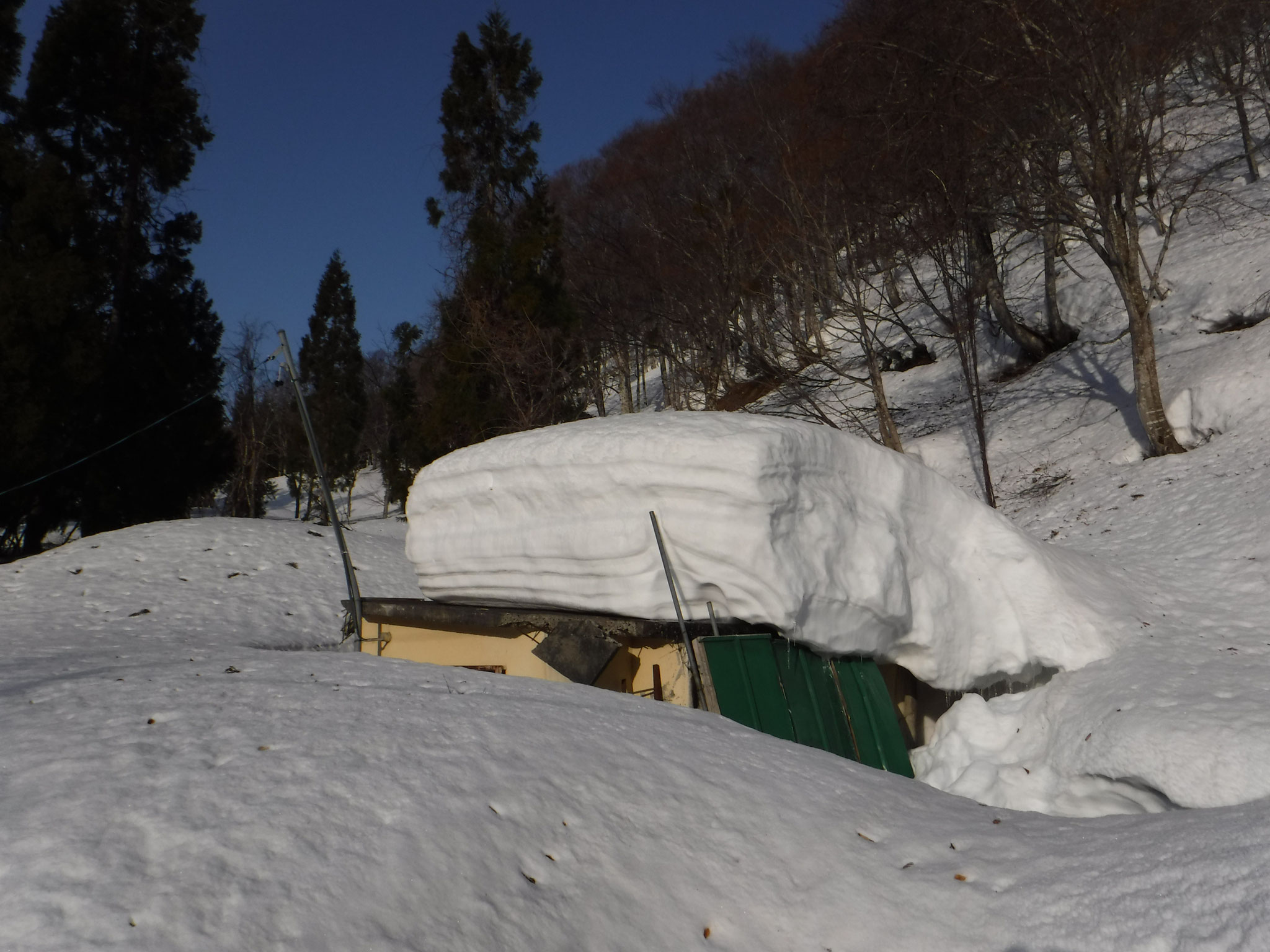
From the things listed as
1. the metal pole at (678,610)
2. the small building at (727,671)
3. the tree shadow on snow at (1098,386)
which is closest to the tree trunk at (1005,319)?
the tree shadow on snow at (1098,386)

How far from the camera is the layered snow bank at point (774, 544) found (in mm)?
6254

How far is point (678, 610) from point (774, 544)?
787 mm

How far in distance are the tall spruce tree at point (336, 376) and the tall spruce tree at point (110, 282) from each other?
1096cm

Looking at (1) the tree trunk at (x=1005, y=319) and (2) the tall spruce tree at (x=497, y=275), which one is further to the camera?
(2) the tall spruce tree at (x=497, y=275)

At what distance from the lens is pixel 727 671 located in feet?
20.2

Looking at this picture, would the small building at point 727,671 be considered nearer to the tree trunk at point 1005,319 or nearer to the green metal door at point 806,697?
the green metal door at point 806,697

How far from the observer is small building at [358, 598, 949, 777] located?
616 cm

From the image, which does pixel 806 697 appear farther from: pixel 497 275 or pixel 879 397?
pixel 497 275

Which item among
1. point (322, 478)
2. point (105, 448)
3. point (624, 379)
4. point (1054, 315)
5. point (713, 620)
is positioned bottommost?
point (713, 620)

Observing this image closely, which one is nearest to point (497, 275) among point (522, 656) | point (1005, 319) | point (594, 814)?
point (1005, 319)

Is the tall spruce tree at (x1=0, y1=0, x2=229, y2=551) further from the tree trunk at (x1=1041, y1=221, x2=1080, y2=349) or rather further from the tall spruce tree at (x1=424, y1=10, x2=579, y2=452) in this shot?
the tree trunk at (x1=1041, y1=221, x2=1080, y2=349)

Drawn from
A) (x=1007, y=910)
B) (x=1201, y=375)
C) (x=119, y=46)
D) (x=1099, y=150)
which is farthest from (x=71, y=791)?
(x=119, y=46)

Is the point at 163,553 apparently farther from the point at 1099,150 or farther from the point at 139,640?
the point at 1099,150

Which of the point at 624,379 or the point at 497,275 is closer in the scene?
the point at 497,275
